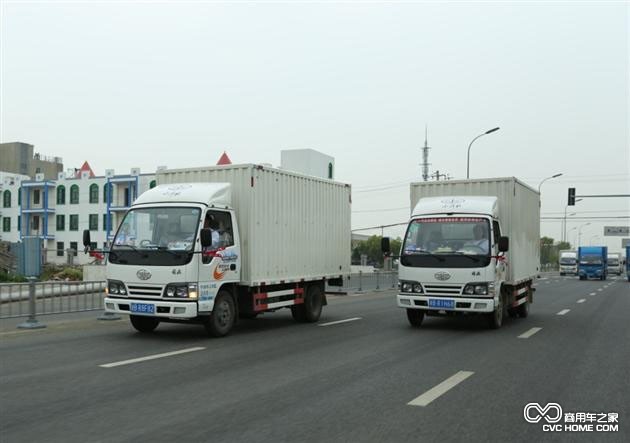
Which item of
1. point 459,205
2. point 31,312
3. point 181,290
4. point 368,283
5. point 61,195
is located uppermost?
point 61,195

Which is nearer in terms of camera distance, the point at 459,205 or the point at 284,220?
the point at 459,205

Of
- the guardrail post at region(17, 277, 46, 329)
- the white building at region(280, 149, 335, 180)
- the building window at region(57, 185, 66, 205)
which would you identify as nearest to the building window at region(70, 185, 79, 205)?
the building window at region(57, 185, 66, 205)

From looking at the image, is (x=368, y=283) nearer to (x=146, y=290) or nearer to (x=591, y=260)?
(x=146, y=290)

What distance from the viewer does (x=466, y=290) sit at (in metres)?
12.2

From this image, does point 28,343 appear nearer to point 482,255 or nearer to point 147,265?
point 147,265

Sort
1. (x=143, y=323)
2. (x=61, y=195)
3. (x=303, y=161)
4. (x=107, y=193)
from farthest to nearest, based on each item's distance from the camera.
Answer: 1. (x=61, y=195)
2. (x=107, y=193)
3. (x=303, y=161)
4. (x=143, y=323)

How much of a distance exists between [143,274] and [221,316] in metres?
1.66

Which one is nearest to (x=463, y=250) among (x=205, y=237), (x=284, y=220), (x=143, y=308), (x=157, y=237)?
(x=284, y=220)

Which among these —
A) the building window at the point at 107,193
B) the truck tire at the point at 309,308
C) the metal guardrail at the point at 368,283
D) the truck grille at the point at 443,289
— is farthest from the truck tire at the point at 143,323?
the building window at the point at 107,193

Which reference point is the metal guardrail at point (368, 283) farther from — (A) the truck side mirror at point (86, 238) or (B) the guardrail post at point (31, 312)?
(A) the truck side mirror at point (86, 238)

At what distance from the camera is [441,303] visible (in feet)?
40.3

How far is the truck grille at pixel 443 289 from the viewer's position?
12.2m

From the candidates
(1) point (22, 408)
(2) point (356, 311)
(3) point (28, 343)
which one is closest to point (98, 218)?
(2) point (356, 311)

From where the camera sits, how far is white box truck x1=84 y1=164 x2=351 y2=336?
10742 mm
